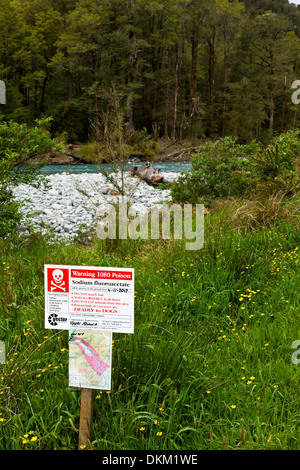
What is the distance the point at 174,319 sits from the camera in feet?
10.6

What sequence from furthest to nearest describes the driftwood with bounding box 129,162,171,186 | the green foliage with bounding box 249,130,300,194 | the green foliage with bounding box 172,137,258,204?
the driftwood with bounding box 129,162,171,186 < the green foliage with bounding box 172,137,258,204 < the green foliage with bounding box 249,130,300,194

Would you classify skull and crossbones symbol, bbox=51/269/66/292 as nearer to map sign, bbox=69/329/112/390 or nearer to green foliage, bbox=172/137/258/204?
map sign, bbox=69/329/112/390

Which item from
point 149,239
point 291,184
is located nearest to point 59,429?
point 149,239

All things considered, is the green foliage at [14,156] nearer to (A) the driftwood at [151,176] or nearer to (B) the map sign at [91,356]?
(B) the map sign at [91,356]

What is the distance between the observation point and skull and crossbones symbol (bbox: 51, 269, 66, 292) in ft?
6.17

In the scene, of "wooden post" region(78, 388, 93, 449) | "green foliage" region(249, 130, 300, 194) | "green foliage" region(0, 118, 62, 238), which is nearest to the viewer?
"wooden post" region(78, 388, 93, 449)

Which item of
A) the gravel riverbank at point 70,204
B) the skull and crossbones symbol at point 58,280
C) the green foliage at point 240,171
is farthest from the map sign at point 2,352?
the green foliage at point 240,171

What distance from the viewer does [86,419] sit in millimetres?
1815

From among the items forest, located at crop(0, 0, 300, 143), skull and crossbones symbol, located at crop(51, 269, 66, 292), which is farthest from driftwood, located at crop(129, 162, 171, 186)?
forest, located at crop(0, 0, 300, 143)

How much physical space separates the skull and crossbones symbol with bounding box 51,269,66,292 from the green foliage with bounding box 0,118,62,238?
3.25 m

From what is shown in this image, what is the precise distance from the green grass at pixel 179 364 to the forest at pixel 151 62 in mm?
26519

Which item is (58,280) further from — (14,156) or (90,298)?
(14,156)

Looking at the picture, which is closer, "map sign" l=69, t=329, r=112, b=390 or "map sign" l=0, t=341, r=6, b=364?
"map sign" l=69, t=329, r=112, b=390
